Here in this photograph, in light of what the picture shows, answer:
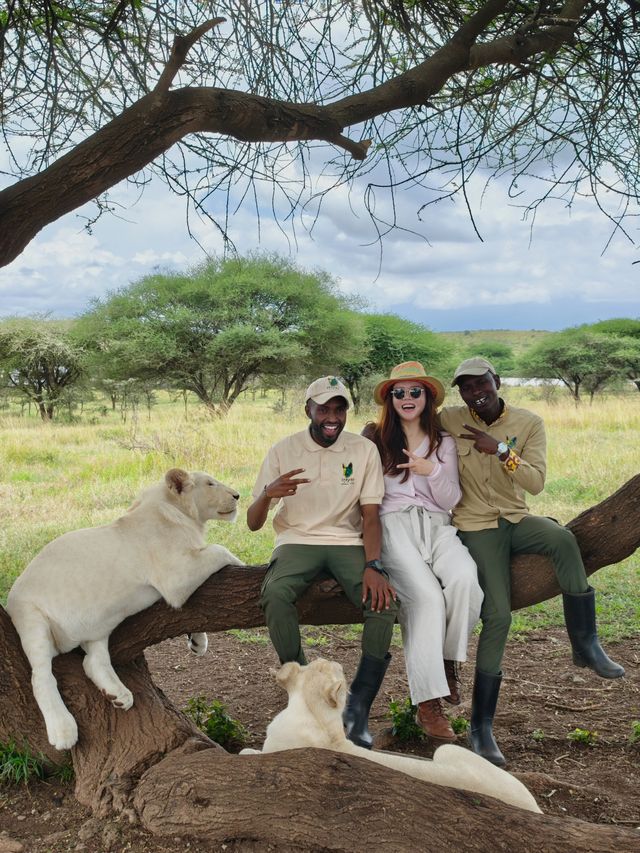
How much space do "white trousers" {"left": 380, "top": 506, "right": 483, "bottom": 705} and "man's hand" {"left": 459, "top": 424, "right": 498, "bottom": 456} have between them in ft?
1.47

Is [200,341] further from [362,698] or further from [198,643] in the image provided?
[362,698]

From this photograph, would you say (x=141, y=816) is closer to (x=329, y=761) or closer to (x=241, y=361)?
(x=329, y=761)

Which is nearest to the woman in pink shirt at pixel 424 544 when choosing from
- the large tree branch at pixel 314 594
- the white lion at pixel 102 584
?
the large tree branch at pixel 314 594

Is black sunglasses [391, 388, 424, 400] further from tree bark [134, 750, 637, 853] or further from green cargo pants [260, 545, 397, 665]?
tree bark [134, 750, 637, 853]

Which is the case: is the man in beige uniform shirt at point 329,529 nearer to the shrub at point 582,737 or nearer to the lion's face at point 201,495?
the lion's face at point 201,495

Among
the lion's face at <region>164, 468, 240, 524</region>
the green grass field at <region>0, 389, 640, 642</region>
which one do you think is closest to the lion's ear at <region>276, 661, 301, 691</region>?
the lion's face at <region>164, 468, 240, 524</region>

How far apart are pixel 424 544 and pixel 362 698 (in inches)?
31.2

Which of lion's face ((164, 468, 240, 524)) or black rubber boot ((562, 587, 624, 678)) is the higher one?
lion's face ((164, 468, 240, 524))

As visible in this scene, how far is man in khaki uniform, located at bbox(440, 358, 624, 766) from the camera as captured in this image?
3.93 m

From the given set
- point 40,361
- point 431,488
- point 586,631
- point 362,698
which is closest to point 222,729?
point 362,698

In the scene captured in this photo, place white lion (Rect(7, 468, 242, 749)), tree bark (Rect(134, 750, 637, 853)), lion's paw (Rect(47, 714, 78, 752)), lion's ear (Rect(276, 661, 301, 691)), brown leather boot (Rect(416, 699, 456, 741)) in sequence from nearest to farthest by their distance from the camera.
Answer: tree bark (Rect(134, 750, 637, 853)) → lion's ear (Rect(276, 661, 301, 691)) → lion's paw (Rect(47, 714, 78, 752)) → white lion (Rect(7, 468, 242, 749)) → brown leather boot (Rect(416, 699, 456, 741))

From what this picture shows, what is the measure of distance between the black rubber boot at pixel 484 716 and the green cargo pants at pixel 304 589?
522mm

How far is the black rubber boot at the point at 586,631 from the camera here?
3949 millimetres

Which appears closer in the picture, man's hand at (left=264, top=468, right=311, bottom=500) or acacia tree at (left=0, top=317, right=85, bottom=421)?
man's hand at (left=264, top=468, right=311, bottom=500)
